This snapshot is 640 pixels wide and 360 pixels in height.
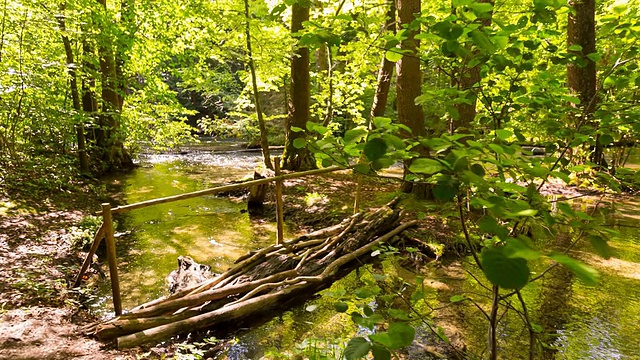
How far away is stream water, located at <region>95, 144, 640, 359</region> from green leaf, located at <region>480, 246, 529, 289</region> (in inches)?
39.1

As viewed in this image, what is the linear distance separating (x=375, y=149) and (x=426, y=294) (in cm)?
399

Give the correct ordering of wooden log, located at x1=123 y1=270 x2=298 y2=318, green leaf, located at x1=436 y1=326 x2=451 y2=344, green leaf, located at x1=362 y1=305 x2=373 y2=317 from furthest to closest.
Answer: wooden log, located at x1=123 y1=270 x2=298 y2=318, green leaf, located at x1=436 y1=326 x2=451 y2=344, green leaf, located at x1=362 y1=305 x2=373 y2=317

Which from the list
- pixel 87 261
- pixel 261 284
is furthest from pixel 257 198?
pixel 87 261

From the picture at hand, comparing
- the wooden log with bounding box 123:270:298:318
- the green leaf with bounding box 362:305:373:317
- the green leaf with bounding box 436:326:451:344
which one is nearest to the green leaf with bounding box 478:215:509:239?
the green leaf with bounding box 362:305:373:317

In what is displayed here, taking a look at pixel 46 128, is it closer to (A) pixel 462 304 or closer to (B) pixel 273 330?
(B) pixel 273 330

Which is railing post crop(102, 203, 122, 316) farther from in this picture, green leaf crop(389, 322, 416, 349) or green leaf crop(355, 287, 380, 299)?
green leaf crop(389, 322, 416, 349)

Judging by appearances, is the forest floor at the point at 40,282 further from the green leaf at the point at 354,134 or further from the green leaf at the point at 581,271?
the green leaf at the point at 581,271

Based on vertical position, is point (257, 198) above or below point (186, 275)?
above

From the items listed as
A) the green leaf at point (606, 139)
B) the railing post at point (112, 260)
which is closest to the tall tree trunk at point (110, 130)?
the railing post at point (112, 260)

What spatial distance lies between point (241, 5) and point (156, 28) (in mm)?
2464

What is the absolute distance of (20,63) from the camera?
6957 millimetres

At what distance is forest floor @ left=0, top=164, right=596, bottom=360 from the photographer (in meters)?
3.21

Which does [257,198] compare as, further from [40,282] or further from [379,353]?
[379,353]

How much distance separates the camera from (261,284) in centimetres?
428
